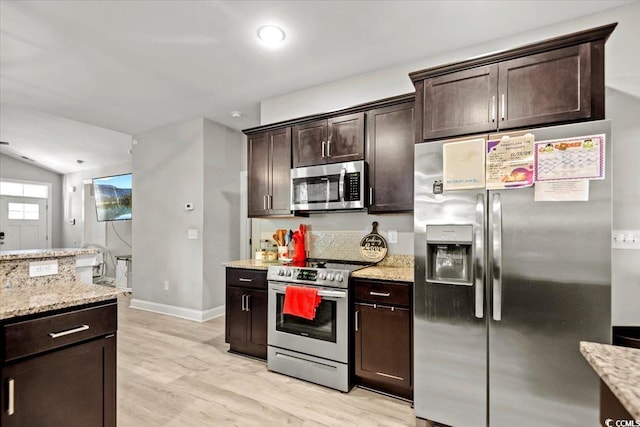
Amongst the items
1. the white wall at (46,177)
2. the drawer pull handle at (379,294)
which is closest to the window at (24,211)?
the white wall at (46,177)

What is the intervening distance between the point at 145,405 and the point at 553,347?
9.02ft

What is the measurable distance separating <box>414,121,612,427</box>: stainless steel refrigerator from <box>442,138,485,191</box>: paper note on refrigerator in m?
0.04

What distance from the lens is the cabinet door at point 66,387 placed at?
55.4 inches

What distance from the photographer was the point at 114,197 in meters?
6.64

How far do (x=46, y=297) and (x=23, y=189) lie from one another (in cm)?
878

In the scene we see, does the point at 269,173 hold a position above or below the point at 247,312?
above

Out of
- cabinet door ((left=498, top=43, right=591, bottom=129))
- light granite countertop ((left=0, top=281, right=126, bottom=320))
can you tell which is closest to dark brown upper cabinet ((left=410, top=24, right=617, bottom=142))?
cabinet door ((left=498, top=43, right=591, bottom=129))

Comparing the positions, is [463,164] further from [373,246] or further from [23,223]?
[23,223]

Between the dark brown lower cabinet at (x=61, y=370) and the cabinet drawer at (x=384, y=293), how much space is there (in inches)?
65.6

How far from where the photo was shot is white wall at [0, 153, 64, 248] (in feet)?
25.5

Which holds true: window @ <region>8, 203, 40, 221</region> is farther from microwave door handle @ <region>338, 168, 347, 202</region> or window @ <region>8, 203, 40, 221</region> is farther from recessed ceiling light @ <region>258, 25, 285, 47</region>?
microwave door handle @ <region>338, 168, 347, 202</region>

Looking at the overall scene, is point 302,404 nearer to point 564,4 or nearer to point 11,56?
point 564,4

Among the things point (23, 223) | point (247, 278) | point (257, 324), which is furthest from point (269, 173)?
point (23, 223)

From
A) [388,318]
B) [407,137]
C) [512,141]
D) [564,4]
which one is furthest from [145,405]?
[564,4]
